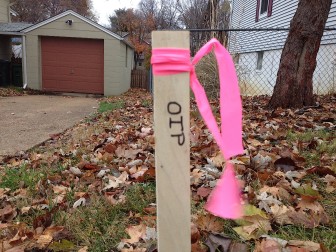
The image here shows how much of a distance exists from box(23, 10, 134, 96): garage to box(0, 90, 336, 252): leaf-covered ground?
41.7 ft

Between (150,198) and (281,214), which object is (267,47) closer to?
(150,198)

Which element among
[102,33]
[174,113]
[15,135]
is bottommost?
[15,135]

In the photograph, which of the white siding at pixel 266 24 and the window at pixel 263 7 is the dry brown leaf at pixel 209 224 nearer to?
the white siding at pixel 266 24

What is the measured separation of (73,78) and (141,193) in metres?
14.6

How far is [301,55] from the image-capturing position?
200 inches

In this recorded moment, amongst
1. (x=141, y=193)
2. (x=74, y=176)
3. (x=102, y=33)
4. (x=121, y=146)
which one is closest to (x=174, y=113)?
(x=141, y=193)

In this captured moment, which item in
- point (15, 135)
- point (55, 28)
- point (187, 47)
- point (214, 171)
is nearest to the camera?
point (187, 47)

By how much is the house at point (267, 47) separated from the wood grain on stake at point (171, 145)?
26.9 ft

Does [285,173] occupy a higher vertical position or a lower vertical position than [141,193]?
higher

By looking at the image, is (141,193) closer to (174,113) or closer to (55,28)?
(174,113)

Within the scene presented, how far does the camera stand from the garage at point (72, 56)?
15266 millimetres

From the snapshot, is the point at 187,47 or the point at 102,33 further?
the point at 102,33

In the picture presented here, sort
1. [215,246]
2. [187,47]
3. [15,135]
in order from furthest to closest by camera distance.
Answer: [15,135] < [215,246] < [187,47]

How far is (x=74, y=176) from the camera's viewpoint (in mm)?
2748
